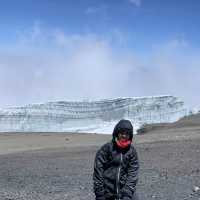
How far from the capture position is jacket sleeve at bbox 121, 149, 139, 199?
6.51 metres

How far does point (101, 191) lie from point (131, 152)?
1.81 ft

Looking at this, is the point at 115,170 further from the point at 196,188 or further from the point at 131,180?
the point at 196,188

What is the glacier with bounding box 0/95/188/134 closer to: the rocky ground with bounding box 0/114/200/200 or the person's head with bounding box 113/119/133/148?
the rocky ground with bounding box 0/114/200/200

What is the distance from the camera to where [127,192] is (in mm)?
6500

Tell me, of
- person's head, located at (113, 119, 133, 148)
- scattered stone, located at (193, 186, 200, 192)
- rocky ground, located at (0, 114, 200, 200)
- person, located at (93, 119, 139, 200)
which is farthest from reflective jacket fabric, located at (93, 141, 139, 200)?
scattered stone, located at (193, 186, 200, 192)

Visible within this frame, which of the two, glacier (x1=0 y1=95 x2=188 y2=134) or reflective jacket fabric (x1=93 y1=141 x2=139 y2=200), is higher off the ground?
glacier (x1=0 y1=95 x2=188 y2=134)

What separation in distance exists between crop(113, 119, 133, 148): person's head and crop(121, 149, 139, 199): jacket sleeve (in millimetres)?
254

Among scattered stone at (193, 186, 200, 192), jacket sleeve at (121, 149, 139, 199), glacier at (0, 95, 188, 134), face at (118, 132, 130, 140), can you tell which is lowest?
scattered stone at (193, 186, 200, 192)

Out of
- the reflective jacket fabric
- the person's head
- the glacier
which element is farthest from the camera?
the glacier

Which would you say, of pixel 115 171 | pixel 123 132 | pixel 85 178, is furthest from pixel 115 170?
pixel 85 178

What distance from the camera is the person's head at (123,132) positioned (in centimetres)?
641

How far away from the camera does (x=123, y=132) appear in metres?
6.43

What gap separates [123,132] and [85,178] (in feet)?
33.6

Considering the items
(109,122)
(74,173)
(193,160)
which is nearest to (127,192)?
(74,173)
